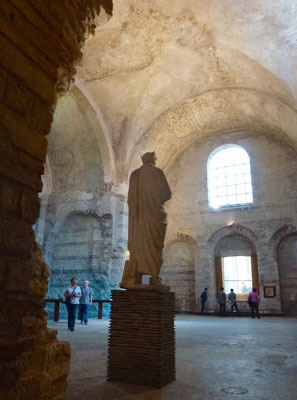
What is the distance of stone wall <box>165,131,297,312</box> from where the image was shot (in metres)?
14.7

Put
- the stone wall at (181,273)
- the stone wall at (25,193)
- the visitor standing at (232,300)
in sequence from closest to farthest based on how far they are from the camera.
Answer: the stone wall at (25,193)
the visitor standing at (232,300)
the stone wall at (181,273)

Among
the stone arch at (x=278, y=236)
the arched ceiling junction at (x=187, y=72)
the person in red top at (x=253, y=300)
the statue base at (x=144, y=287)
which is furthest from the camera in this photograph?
the stone arch at (x=278, y=236)

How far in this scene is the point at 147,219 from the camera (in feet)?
14.4

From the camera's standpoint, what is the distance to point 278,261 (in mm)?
14617

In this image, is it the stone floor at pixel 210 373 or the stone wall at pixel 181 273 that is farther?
the stone wall at pixel 181 273

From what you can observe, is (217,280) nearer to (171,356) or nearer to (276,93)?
(276,93)

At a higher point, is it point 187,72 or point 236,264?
point 187,72

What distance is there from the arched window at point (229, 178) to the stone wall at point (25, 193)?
567 inches

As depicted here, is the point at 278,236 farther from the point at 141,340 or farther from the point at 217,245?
the point at 141,340

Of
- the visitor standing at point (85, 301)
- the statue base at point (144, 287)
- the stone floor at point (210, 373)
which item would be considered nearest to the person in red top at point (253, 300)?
Result: the visitor standing at point (85, 301)

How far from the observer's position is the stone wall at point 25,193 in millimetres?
1820

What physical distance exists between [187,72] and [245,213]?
6796 mm

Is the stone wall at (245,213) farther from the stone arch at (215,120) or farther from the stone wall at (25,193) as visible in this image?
the stone wall at (25,193)

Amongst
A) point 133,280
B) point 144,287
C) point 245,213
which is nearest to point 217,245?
point 245,213
